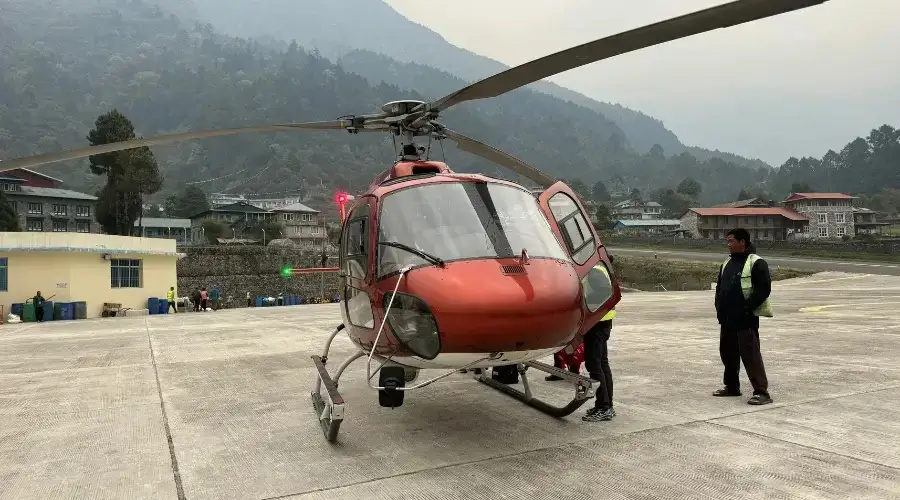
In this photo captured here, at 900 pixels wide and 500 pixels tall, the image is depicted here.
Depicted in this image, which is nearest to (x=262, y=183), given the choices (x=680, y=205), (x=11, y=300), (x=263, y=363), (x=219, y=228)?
(x=219, y=228)

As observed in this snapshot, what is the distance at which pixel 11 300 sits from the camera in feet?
80.1

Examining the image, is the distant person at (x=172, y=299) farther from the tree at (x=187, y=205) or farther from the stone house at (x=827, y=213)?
the stone house at (x=827, y=213)

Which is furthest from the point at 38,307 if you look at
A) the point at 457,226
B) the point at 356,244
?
the point at 457,226

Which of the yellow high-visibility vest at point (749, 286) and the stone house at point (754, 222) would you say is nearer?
the yellow high-visibility vest at point (749, 286)

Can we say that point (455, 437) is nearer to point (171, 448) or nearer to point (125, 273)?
point (171, 448)

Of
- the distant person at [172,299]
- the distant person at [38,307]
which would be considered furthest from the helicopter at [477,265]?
the distant person at [172,299]

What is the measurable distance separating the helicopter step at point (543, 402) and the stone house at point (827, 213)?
10731 centimetres

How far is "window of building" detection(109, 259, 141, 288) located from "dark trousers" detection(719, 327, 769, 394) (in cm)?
2846

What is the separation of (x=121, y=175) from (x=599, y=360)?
6150 centimetres

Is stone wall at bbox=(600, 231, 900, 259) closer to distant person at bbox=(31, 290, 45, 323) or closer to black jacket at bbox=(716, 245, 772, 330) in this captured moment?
distant person at bbox=(31, 290, 45, 323)

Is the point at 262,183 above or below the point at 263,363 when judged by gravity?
above

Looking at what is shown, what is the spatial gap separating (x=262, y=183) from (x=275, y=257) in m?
135

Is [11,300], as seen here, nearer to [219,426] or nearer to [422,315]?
[219,426]

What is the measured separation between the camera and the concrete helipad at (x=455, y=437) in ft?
13.0
